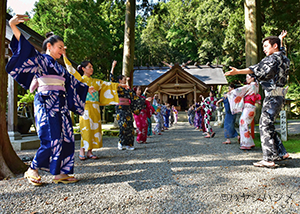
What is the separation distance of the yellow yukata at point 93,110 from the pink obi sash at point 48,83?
1.28 metres

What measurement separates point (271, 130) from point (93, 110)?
345 centimetres

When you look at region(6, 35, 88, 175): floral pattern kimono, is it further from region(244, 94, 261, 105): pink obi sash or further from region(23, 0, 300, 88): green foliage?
region(23, 0, 300, 88): green foliage

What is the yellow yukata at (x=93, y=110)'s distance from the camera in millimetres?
4516

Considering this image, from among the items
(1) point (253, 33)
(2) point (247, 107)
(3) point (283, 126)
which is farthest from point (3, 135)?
(1) point (253, 33)

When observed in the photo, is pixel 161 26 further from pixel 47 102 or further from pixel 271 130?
pixel 47 102

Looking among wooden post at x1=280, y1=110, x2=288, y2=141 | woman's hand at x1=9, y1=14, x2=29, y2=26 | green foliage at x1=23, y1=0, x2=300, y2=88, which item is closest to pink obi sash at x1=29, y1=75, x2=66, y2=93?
woman's hand at x1=9, y1=14, x2=29, y2=26

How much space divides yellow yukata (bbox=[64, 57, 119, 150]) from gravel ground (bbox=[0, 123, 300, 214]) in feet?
2.38

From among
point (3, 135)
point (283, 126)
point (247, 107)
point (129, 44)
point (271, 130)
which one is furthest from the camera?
point (129, 44)

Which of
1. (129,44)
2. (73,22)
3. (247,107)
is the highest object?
(73,22)

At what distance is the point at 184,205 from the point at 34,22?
19.1m

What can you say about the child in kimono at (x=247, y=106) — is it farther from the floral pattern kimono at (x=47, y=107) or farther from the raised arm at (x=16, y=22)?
the raised arm at (x=16, y=22)

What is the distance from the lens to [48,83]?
3039mm

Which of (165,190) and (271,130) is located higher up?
(271,130)

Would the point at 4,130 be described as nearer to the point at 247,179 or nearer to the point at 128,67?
the point at 247,179
